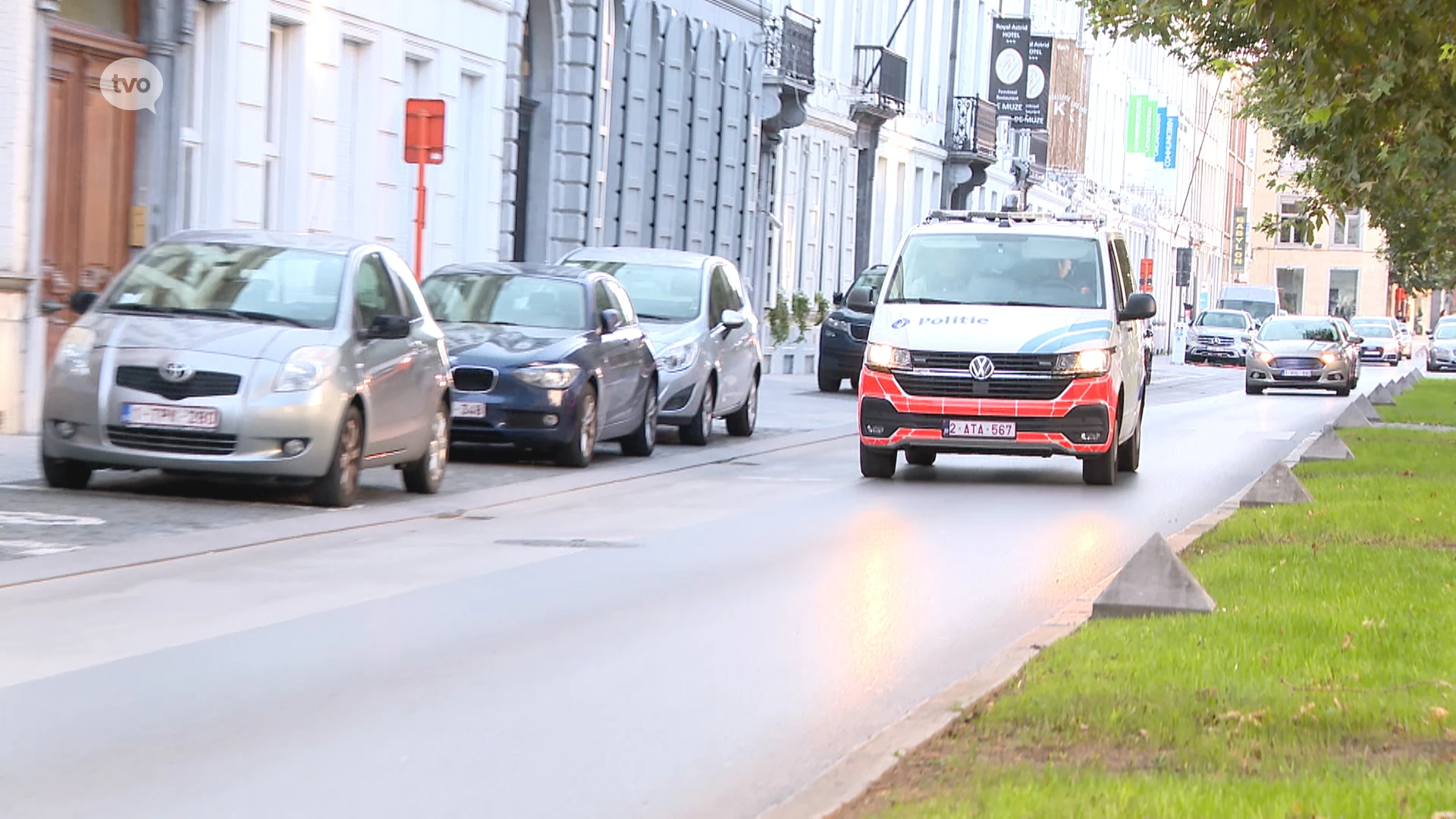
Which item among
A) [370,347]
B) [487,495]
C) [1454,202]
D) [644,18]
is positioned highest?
[644,18]

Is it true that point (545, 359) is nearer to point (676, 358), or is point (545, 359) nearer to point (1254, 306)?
point (676, 358)

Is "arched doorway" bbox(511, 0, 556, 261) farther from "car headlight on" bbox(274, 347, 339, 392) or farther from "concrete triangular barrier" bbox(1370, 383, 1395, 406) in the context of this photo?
"car headlight on" bbox(274, 347, 339, 392)

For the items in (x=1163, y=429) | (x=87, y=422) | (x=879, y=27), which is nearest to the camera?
(x=87, y=422)

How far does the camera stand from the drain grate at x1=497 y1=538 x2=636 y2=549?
513 inches

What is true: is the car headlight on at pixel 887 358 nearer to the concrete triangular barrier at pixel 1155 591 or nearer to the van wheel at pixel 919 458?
the van wheel at pixel 919 458

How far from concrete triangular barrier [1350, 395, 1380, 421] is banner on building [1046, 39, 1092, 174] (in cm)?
4397

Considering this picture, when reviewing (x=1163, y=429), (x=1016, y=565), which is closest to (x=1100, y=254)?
(x=1016, y=565)

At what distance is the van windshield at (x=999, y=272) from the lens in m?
19.1

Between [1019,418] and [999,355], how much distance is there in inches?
19.4

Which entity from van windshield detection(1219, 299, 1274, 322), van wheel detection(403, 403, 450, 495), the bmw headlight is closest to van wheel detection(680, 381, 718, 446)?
van wheel detection(403, 403, 450, 495)

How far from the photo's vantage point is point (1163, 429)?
29469 millimetres

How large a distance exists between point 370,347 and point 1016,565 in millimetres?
4416

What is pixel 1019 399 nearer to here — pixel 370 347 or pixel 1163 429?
pixel 370 347

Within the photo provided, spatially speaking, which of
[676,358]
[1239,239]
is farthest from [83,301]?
[1239,239]
